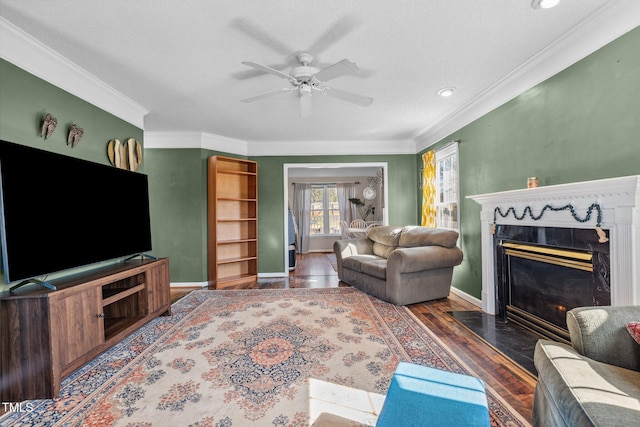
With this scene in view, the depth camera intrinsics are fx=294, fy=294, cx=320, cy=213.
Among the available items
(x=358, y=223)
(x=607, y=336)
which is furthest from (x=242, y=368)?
(x=358, y=223)

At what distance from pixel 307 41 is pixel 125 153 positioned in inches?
97.8

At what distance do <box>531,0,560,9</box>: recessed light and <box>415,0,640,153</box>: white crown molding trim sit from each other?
373 millimetres

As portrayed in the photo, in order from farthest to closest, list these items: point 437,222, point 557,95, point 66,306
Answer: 1. point 437,222
2. point 557,95
3. point 66,306

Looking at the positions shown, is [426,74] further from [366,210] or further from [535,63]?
[366,210]

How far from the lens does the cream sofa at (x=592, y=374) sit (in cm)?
102

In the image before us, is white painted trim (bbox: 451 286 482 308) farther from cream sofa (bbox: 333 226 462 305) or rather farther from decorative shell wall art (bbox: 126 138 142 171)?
decorative shell wall art (bbox: 126 138 142 171)

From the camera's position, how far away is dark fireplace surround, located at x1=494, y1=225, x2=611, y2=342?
210cm

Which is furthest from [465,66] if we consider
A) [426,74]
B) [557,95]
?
[557,95]

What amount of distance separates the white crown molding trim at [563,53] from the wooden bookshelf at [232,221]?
3.65 meters

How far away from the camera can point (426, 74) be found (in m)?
2.91

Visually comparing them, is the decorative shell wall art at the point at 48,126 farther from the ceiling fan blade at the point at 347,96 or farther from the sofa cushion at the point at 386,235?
the sofa cushion at the point at 386,235

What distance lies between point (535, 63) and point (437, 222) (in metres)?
2.70

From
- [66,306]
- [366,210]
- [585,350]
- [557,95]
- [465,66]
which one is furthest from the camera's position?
[366,210]

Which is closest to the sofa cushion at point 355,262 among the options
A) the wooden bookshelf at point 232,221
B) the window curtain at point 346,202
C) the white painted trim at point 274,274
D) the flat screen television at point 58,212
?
the white painted trim at point 274,274
